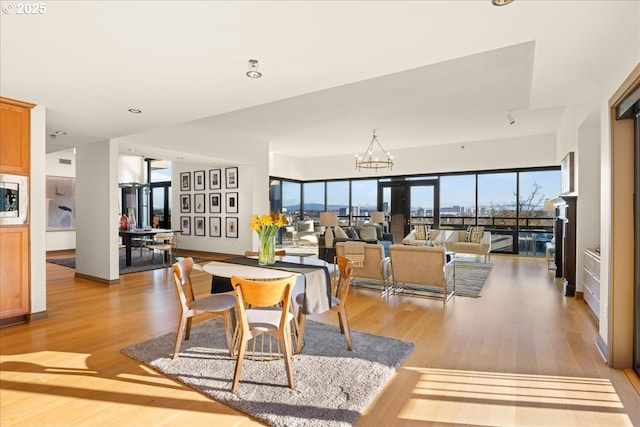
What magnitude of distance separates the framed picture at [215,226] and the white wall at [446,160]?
3.09 m

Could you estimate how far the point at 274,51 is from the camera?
2793 millimetres

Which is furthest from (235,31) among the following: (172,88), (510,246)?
(510,246)

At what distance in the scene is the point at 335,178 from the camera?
42.5 feet

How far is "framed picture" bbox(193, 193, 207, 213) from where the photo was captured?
33.6 feet

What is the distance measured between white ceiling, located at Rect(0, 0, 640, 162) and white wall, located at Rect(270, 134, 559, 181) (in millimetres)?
5028

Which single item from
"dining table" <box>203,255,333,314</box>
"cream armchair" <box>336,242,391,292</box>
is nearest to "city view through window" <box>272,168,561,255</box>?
"cream armchair" <box>336,242,391,292</box>

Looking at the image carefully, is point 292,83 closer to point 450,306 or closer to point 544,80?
point 544,80

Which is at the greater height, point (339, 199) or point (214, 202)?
point (339, 199)

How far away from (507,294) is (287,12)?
521 cm

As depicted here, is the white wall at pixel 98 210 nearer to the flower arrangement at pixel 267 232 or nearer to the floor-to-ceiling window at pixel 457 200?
the flower arrangement at pixel 267 232

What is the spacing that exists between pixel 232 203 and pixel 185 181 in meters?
2.14

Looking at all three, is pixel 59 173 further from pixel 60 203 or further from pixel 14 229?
pixel 14 229

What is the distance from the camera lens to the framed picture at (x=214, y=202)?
986 centimetres

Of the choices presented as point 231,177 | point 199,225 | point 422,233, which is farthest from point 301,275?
point 199,225
